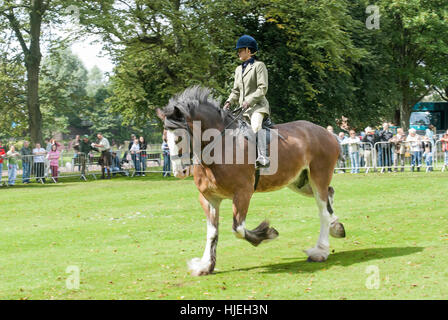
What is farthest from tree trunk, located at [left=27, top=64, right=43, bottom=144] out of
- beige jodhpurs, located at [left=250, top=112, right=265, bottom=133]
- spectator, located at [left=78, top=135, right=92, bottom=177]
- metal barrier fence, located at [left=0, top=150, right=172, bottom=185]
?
beige jodhpurs, located at [left=250, top=112, right=265, bottom=133]

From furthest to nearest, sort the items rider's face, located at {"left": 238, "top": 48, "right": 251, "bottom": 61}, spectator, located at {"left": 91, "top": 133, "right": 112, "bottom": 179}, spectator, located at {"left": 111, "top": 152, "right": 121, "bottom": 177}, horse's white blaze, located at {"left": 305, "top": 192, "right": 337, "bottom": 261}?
spectator, located at {"left": 111, "top": 152, "right": 121, "bottom": 177}, spectator, located at {"left": 91, "top": 133, "right": 112, "bottom": 179}, horse's white blaze, located at {"left": 305, "top": 192, "right": 337, "bottom": 261}, rider's face, located at {"left": 238, "top": 48, "right": 251, "bottom": 61}

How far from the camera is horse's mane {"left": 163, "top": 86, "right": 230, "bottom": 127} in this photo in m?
8.46

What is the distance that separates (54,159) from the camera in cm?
3066

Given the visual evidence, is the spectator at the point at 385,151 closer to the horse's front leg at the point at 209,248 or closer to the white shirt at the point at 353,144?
the white shirt at the point at 353,144

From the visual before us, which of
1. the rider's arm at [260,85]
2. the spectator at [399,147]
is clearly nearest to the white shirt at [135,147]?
the spectator at [399,147]

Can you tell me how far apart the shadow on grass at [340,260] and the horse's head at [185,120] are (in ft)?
7.01

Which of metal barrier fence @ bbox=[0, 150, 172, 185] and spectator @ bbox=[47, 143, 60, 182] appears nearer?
metal barrier fence @ bbox=[0, 150, 172, 185]

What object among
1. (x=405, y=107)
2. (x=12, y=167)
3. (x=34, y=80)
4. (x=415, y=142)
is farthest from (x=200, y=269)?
(x=405, y=107)

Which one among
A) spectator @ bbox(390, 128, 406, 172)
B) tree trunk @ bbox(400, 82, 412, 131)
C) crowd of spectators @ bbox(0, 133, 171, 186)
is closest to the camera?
spectator @ bbox(390, 128, 406, 172)

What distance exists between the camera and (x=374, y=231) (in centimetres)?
1228

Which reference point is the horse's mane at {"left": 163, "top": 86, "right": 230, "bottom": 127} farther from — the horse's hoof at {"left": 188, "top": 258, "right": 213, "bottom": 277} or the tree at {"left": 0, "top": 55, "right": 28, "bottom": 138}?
the tree at {"left": 0, "top": 55, "right": 28, "bottom": 138}

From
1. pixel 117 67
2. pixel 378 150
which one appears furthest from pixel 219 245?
pixel 117 67

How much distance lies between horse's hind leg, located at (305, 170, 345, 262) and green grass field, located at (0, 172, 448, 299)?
23cm

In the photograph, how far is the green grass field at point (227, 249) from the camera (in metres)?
8.04
